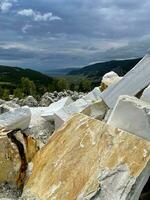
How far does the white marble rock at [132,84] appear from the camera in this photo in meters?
8.53

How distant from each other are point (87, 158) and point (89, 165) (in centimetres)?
18

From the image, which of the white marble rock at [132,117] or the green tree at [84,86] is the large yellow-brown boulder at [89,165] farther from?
the green tree at [84,86]

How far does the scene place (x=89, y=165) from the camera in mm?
6594

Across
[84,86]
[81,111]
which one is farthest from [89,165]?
[84,86]

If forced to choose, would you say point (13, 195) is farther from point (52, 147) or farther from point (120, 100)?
Result: point (120, 100)

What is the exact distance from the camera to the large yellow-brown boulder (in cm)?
611

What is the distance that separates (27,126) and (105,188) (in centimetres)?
341

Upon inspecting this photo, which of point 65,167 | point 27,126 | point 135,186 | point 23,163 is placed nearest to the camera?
point 135,186

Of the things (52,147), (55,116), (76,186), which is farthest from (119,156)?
(55,116)

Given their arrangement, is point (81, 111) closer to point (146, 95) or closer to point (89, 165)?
point (146, 95)

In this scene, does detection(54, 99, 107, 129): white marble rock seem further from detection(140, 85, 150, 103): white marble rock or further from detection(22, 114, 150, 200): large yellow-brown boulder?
detection(140, 85, 150, 103): white marble rock

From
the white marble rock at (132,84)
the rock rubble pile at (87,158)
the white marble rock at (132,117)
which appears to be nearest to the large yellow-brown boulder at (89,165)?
the rock rubble pile at (87,158)

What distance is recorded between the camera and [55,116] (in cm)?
926

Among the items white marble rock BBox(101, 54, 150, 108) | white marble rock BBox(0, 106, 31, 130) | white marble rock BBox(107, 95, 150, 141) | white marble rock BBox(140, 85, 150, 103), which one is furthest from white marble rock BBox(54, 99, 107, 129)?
white marble rock BBox(107, 95, 150, 141)
